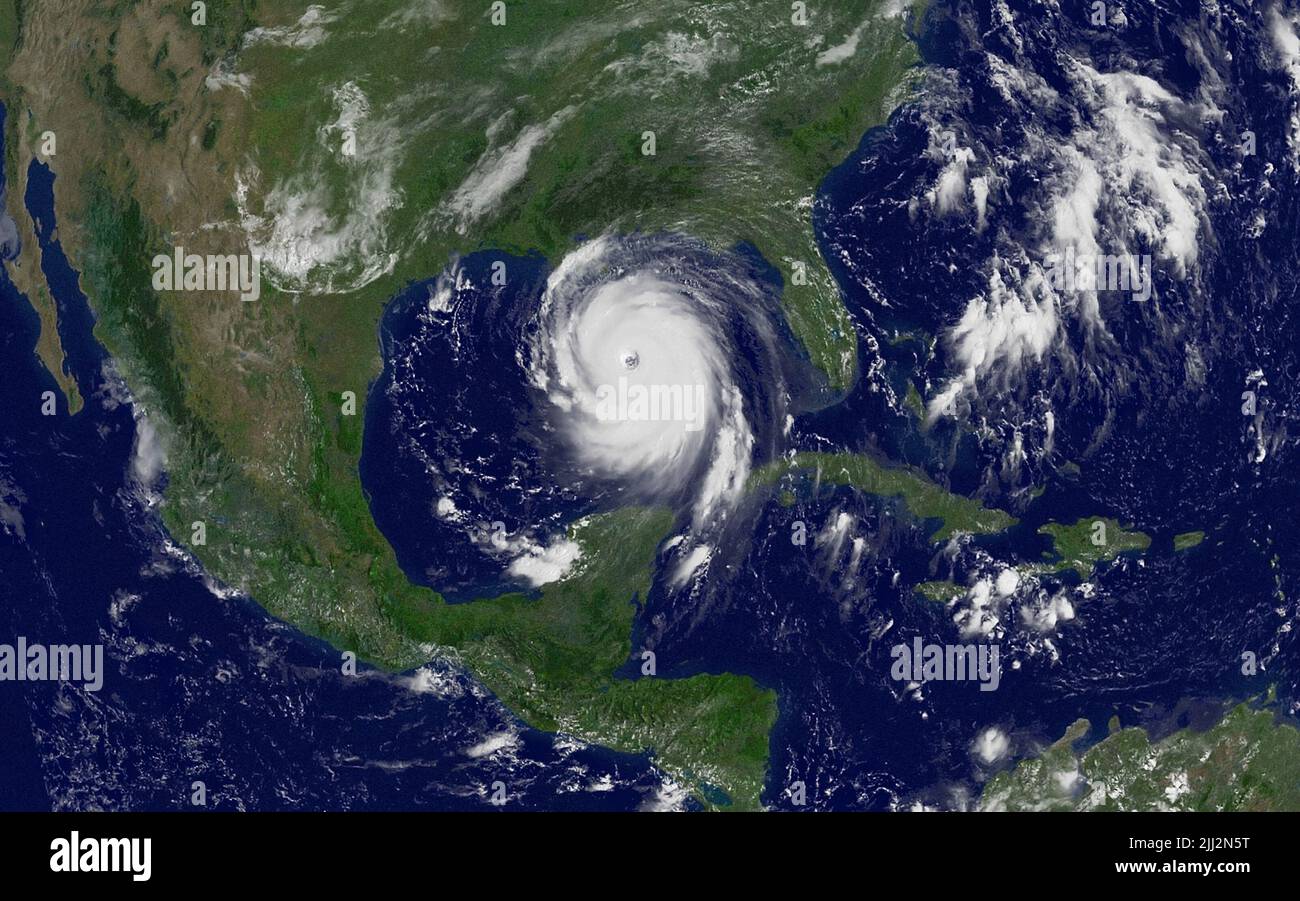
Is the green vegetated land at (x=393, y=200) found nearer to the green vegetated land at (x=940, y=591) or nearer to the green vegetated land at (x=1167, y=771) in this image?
the green vegetated land at (x=940, y=591)

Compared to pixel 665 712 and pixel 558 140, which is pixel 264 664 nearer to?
pixel 665 712

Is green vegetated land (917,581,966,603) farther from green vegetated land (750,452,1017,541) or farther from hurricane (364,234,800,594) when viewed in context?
hurricane (364,234,800,594)

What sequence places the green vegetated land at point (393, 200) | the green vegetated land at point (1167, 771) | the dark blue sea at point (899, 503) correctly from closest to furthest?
the dark blue sea at point (899, 503)
the green vegetated land at point (393, 200)
the green vegetated land at point (1167, 771)

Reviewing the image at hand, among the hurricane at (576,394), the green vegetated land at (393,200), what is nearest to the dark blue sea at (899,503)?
the hurricane at (576,394)

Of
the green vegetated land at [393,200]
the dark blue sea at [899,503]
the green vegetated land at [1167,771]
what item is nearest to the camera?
the dark blue sea at [899,503]

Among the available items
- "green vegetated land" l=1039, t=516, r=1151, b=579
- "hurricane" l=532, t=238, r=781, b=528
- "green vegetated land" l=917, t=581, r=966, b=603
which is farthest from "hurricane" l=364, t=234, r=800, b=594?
"green vegetated land" l=1039, t=516, r=1151, b=579

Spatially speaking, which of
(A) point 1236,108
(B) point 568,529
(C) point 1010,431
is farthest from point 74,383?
(A) point 1236,108

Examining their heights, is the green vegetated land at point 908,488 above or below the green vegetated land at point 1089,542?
above
